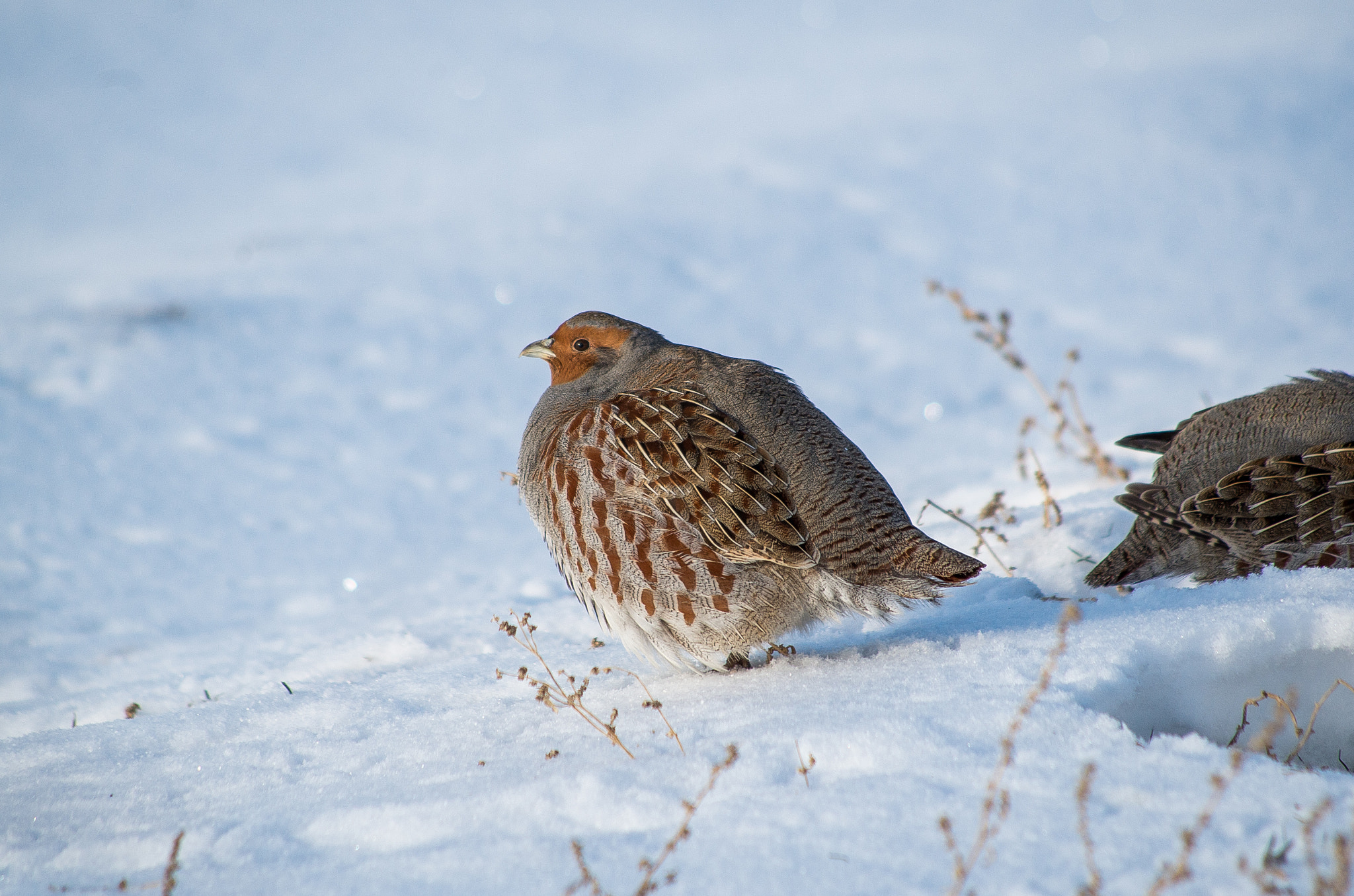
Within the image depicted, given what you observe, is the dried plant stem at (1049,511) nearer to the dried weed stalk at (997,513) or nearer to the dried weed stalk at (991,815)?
the dried weed stalk at (997,513)

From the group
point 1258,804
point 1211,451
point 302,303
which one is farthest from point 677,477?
point 302,303

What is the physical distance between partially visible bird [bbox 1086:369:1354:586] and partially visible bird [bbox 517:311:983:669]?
3.54ft

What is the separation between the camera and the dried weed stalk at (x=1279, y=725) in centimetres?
143

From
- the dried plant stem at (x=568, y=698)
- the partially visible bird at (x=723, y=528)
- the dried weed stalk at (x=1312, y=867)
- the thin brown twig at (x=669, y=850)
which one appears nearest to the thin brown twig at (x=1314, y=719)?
the dried weed stalk at (x=1312, y=867)

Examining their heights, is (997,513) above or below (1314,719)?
above

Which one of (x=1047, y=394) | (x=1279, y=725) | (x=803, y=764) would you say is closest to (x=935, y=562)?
(x=803, y=764)

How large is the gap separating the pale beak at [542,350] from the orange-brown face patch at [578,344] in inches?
2.1

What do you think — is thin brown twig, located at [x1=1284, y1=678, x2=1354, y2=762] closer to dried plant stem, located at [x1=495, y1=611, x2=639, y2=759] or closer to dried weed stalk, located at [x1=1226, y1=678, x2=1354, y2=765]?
dried weed stalk, located at [x1=1226, y1=678, x2=1354, y2=765]

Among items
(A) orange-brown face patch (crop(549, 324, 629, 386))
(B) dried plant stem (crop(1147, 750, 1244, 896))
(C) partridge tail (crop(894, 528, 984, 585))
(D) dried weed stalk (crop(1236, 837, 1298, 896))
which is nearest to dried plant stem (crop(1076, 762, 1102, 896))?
(B) dried plant stem (crop(1147, 750, 1244, 896))

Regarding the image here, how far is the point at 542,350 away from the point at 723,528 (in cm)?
128

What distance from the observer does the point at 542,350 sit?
3787 millimetres

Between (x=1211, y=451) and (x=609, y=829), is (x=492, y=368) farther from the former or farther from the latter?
(x=609, y=829)

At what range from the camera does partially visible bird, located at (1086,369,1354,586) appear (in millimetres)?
3219

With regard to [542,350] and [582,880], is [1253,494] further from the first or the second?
[582,880]
